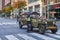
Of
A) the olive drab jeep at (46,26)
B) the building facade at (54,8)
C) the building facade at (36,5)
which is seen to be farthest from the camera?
the building facade at (36,5)

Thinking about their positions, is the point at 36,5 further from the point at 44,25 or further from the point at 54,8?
the point at 44,25

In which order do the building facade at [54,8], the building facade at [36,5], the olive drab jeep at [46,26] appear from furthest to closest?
the building facade at [36,5]
the building facade at [54,8]
the olive drab jeep at [46,26]

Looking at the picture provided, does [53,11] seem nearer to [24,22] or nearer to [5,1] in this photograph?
[24,22]

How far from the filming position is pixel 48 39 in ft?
45.7

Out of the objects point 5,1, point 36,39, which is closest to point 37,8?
point 36,39

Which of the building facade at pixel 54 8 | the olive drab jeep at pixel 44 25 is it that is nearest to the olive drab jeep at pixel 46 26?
the olive drab jeep at pixel 44 25

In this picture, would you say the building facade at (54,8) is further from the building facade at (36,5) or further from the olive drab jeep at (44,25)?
the olive drab jeep at (44,25)

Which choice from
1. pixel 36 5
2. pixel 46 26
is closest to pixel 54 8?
pixel 36 5

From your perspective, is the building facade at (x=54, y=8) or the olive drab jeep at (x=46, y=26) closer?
the olive drab jeep at (x=46, y=26)

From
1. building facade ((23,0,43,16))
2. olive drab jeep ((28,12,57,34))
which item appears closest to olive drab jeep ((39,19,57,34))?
olive drab jeep ((28,12,57,34))

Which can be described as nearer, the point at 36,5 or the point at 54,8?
the point at 54,8

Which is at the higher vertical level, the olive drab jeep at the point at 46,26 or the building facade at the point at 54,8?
A: the building facade at the point at 54,8

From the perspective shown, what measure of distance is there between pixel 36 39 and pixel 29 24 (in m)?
6.64

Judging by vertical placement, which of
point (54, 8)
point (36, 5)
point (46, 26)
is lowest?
point (46, 26)
